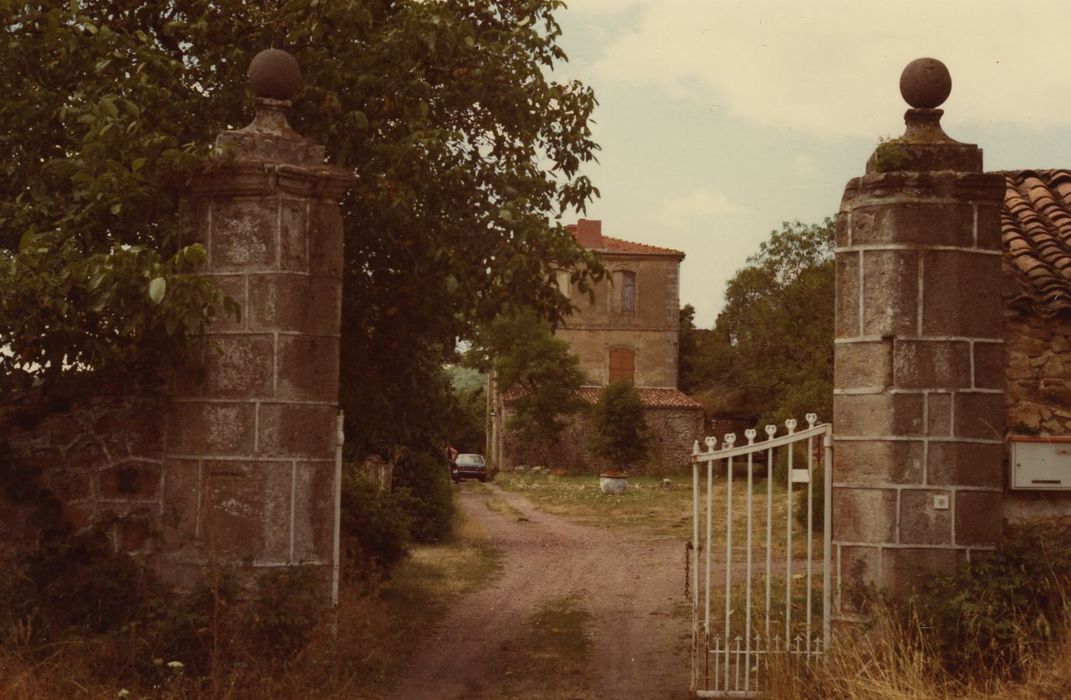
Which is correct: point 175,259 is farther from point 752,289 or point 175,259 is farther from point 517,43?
point 752,289

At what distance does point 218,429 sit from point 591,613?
6036 mm

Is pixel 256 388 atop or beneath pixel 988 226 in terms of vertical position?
beneath

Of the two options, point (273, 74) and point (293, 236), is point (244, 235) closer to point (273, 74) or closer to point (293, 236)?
point (293, 236)

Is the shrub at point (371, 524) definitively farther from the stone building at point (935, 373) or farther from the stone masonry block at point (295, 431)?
the stone building at point (935, 373)

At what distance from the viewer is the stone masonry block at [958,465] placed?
293 inches

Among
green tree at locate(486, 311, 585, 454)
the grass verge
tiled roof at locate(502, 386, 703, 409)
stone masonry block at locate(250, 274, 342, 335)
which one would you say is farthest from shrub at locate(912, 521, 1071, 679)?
tiled roof at locate(502, 386, 703, 409)

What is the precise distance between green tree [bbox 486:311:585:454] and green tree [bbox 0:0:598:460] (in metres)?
31.9

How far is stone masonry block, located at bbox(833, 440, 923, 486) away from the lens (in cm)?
745

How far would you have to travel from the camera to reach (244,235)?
745cm

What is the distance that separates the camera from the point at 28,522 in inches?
294

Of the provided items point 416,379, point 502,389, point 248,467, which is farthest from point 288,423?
point 502,389

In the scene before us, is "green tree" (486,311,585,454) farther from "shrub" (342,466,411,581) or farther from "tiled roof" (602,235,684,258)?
"shrub" (342,466,411,581)

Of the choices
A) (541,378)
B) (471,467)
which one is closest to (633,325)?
(541,378)

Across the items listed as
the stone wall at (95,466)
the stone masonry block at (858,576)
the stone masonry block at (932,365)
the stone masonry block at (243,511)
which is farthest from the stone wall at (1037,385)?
the stone wall at (95,466)
